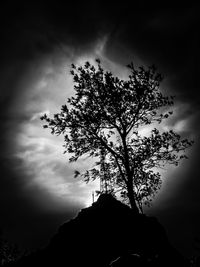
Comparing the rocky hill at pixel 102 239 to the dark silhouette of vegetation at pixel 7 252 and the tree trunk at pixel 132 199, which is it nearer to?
the tree trunk at pixel 132 199

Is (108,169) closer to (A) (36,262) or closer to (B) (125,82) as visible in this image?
(B) (125,82)

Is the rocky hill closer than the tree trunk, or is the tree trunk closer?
the rocky hill

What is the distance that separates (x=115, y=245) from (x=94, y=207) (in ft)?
12.5

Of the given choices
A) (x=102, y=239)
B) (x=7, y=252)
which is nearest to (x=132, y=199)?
(x=102, y=239)

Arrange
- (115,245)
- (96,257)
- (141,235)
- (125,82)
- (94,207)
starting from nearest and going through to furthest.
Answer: (96,257), (115,245), (141,235), (94,207), (125,82)

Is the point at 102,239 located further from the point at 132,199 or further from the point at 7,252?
the point at 7,252

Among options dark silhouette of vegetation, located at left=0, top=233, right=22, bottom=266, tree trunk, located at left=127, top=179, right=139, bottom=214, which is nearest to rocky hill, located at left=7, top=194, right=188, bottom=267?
tree trunk, located at left=127, top=179, right=139, bottom=214

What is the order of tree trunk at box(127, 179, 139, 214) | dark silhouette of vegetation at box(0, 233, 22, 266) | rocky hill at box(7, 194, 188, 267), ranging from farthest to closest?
dark silhouette of vegetation at box(0, 233, 22, 266)
tree trunk at box(127, 179, 139, 214)
rocky hill at box(7, 194, 188, 267)

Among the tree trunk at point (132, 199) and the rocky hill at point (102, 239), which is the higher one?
the tree trunk at point (132, 199)

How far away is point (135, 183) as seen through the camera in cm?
2466

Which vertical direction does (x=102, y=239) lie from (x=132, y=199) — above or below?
below

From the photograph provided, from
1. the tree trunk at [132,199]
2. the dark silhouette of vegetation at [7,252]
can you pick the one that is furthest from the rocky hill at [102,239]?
the dark silhouette of vegetation at [7,252]

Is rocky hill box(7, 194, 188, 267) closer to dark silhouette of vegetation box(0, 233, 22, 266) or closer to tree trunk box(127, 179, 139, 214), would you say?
tree trunk box(127, 179, 139, 214)

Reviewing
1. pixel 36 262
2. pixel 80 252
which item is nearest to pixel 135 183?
pixel 80 252
